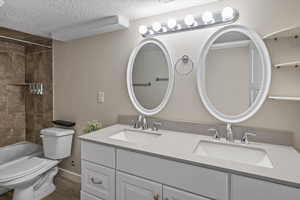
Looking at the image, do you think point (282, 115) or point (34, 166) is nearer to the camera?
point (282, 115)

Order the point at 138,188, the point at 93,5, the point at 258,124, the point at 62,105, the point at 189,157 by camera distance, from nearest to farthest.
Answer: the point at 189,157
the point at 138,188
the point at 258,124
the point at 93,5
the point at 62,105

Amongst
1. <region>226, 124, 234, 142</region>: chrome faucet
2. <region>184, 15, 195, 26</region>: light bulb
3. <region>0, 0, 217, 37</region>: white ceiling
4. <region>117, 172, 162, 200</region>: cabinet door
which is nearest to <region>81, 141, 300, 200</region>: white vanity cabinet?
<region>117, 172, 162, 200</region>: cabinet door

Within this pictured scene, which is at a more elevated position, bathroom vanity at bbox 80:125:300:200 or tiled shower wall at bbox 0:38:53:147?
tiled shower wall at bbox 0:38:53:147

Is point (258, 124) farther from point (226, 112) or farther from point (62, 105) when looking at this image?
point (62, 105)

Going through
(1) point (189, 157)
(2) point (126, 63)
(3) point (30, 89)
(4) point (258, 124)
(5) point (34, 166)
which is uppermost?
(2) point (126, 63)

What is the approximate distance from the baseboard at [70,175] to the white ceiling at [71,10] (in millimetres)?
1882

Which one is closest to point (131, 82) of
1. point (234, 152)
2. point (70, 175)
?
point (234, 152)

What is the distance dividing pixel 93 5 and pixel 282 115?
1728 mm

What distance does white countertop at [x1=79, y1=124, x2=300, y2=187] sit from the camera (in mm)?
776

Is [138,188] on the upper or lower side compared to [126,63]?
lower

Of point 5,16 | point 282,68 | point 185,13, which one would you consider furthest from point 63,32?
point 282,68

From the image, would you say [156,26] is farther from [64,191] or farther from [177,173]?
[64,191]

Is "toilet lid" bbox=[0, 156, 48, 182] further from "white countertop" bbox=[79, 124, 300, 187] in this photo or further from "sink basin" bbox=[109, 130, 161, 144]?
"sink basin" bbox=[109, 130, 161, 144]

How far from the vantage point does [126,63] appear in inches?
70.8
